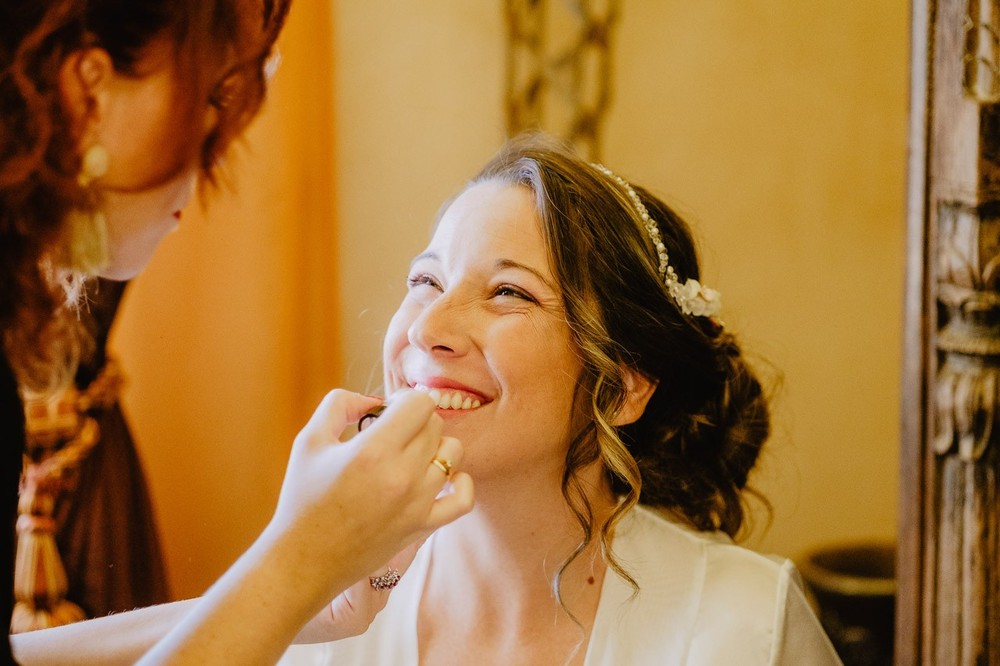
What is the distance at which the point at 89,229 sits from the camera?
845 mm

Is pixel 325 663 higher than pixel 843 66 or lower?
lower

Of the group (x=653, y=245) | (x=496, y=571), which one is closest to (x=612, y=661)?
(x=496, y=571)

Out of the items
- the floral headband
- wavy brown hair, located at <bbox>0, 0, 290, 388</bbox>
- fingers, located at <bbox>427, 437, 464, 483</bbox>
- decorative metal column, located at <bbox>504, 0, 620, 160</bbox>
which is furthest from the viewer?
decorative metal column, located at <bbox>504, 0, 620, 160</bbox>

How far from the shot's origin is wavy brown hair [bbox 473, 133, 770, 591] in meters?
1.27

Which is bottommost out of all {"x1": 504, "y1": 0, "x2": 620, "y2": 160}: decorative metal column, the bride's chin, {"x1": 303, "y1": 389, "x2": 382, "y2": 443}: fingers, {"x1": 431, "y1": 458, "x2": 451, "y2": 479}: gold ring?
{"x1": 431, "y1": 458, "x2": 451, "y2": 479}: gold ring

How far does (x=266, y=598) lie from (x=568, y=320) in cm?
58

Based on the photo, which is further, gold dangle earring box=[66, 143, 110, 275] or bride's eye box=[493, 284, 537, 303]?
bride's eye box=[493, 284, 537, 303]

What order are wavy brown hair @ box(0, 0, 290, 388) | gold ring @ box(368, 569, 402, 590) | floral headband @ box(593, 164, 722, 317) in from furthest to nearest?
floral headband @ box(593, 164, 722, 317), gold ring @ box(368, 569, 402, 590), wavy brown hair @ box(0, 0, 290, 388)

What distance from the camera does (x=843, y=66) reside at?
7.49 feet

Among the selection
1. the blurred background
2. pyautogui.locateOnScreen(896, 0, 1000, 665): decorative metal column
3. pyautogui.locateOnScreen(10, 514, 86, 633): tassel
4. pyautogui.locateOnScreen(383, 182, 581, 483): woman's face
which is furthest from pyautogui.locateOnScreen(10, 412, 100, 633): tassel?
pyautogui.locateOnScreen(896, 0, 1000, 665): decorative metal column

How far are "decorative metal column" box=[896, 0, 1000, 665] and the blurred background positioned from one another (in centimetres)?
33

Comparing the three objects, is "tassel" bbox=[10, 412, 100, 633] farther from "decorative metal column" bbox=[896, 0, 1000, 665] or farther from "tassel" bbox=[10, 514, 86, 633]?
"decorative metal column" bbox=[896, 0, 1000, 665]

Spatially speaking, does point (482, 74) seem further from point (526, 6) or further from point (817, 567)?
point (817, 567)

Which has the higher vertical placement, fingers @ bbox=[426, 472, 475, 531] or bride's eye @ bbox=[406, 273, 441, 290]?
bride's eye @ bbox=[406, 273, 441, 290]
